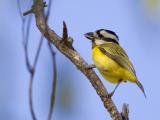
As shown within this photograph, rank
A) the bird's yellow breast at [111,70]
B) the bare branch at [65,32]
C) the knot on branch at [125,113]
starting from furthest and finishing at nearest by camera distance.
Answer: the bird's yellow breast at [111,70] < the bare branch at [65,32] < the knot on branch at [125,113]

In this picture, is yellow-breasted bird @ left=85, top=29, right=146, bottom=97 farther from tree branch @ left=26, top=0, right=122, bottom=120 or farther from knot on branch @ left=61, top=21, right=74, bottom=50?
knot on branch @ left=61, top=21, right=74, bottom=50

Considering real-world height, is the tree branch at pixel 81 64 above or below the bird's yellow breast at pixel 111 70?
above

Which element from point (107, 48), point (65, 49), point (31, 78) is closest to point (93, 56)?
point (107, 48)

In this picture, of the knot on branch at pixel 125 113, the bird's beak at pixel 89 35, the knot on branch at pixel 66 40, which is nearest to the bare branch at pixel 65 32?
the knot on branch at pixel 66 40

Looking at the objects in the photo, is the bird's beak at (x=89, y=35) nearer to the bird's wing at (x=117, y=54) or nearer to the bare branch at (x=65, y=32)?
the bird's wing at (x=117, y=54)

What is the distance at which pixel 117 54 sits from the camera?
562cm

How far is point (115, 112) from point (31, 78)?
6.31 ft

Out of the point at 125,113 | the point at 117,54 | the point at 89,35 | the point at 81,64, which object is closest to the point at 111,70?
the point at 117,54

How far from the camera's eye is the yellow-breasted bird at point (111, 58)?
527cm

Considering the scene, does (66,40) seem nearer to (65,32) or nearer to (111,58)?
(65,32)

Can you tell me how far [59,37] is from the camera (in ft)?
13.6

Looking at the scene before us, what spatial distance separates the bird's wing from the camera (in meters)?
5.33

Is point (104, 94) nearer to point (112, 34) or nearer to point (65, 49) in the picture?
point (65, 49)

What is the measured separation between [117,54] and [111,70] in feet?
1.09
